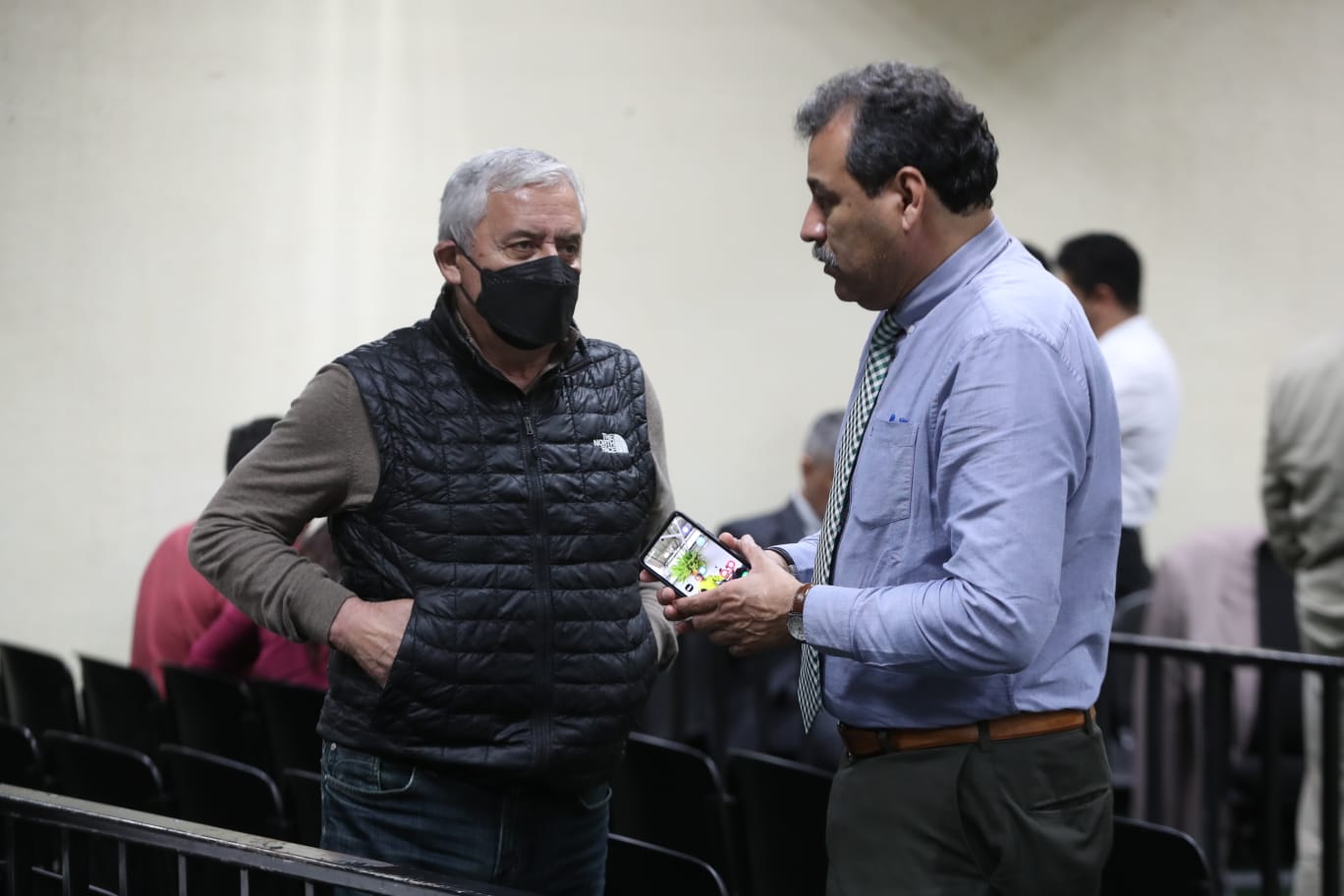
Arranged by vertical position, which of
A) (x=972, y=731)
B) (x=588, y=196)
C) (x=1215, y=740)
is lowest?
(x=1215, y=740)

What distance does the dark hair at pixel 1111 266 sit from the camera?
4445 millimetres

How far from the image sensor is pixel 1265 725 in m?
3.51

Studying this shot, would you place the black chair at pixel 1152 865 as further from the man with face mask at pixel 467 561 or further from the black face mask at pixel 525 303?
the black face mask at pixel 525 303

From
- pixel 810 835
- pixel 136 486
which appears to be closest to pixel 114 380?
pixel 136 486

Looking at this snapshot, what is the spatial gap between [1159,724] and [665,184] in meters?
2.21

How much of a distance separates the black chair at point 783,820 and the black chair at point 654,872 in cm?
46

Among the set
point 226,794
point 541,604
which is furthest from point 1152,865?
point 226,794

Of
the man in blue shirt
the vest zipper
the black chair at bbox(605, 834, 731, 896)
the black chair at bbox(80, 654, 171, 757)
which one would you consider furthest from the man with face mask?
the black chair at bbox(80, 654, 171, 757)

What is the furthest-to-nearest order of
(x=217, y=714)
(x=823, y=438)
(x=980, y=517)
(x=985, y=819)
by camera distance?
(x=823, y=438), (x=217, y=714), (x=985, y=819), (x=980, y=517)

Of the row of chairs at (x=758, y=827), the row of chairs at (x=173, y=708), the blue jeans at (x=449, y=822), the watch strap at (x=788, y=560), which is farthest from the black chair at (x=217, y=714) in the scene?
the watch strap at (x=788, y=560)

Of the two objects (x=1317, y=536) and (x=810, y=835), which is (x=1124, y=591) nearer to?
(x=1317, y=536)

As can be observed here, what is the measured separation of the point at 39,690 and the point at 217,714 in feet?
2.00

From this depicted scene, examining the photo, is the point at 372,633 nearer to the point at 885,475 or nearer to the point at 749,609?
the point at 749,609

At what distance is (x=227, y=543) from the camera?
1.96 meters
